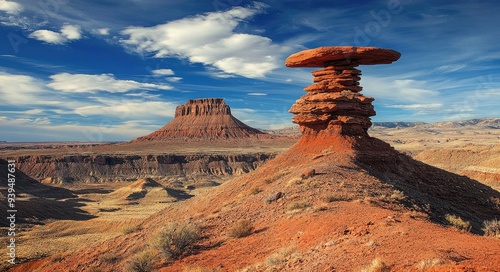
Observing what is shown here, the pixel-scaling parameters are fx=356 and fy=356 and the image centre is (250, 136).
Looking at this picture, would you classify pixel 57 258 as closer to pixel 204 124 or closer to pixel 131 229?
pixel 131 229

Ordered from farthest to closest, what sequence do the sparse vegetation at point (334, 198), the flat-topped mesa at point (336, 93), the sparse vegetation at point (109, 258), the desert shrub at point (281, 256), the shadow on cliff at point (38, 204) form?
the shadow on cliff at point (38, 204) < the flat-topped mesa at point (336, 93) < the sparse vegetation at point (109, 258) < the sparse vegetation at point (334, 198) < the desert shrub at point (281, 256)

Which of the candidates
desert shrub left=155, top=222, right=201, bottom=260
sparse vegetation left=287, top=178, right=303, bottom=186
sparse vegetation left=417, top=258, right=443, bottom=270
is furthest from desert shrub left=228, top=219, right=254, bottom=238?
sparse vegetation left=417, top=258, right=443, bottom=270

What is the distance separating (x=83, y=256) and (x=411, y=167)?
18.6 m

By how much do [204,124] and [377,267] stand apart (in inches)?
6438

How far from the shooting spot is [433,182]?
A: 20.8m

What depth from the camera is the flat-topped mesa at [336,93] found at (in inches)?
818

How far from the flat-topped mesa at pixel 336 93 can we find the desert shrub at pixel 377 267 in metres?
14.5

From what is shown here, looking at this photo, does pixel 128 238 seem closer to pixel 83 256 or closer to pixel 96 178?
pixel 83 256

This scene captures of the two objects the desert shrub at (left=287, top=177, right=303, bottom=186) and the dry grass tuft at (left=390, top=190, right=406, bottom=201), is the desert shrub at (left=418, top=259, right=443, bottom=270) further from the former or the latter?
the desert shrub at (left=287, top=177, right=303, bottom=186)

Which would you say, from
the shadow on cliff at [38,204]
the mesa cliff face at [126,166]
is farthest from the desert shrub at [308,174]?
the mesa cliff face at [126,166]

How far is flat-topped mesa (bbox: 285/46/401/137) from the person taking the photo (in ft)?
68.2

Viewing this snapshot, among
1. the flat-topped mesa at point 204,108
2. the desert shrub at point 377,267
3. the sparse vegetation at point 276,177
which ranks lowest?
the desert shrub at point 377,267

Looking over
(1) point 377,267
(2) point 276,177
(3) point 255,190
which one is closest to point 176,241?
(3) point 255,190

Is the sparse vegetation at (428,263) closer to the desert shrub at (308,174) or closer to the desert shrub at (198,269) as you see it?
the desert shrub at (198,269)
